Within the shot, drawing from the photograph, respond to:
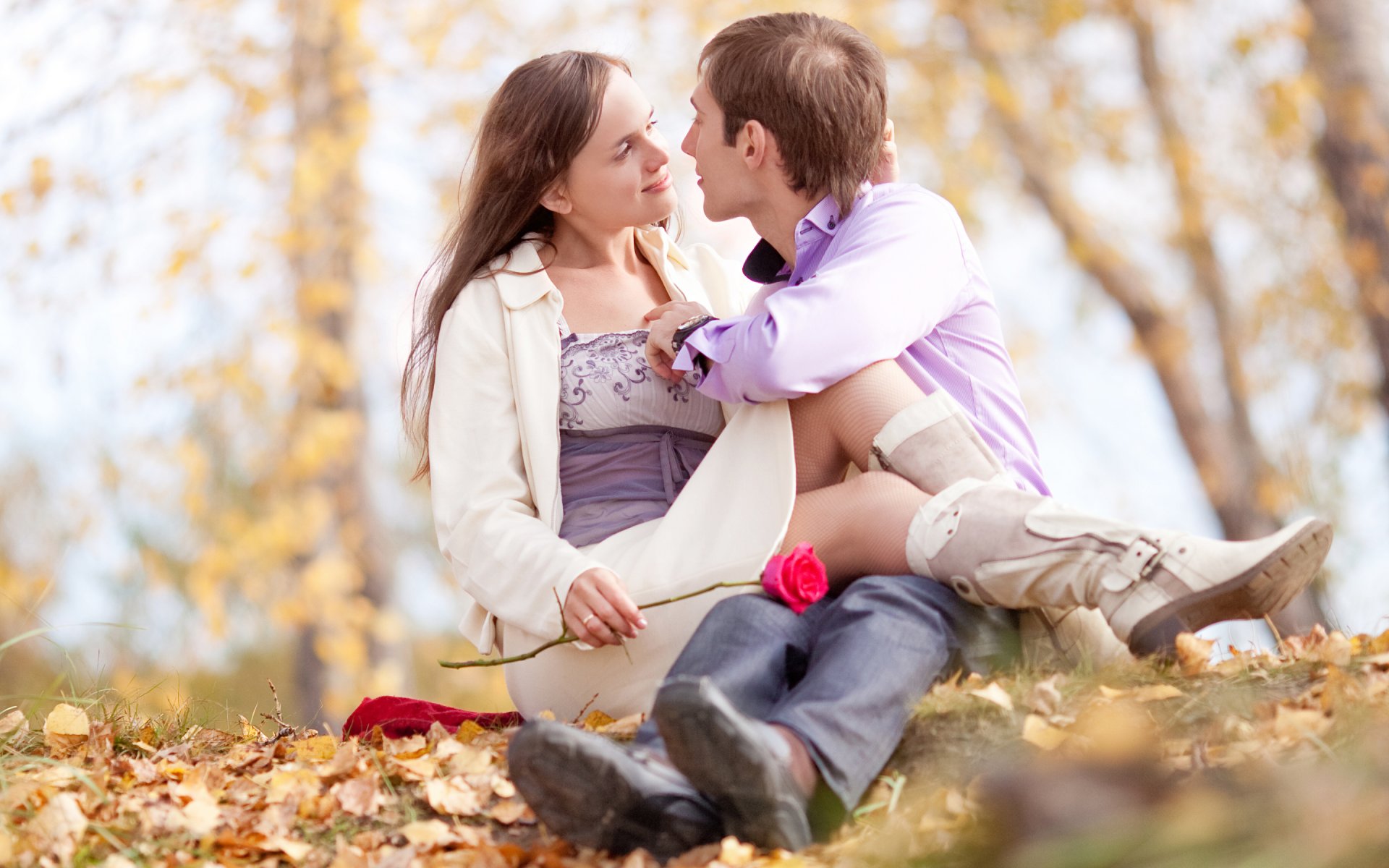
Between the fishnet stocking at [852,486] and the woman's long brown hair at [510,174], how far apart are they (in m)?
0.87

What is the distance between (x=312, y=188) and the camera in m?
5.97

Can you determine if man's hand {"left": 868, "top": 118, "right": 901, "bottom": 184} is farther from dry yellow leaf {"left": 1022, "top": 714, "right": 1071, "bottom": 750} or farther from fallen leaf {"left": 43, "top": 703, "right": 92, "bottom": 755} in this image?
fallen leaf {"left": 43, "top": 703, "right": 92, "bottom": 755}

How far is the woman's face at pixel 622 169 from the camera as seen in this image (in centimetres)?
280

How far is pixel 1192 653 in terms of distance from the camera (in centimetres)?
201

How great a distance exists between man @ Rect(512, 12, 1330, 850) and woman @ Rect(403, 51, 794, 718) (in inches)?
6.8

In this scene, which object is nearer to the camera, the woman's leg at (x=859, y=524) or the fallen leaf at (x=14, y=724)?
the woman's leg at (x=859, y=524)

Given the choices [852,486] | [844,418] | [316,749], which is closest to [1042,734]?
[852,486]

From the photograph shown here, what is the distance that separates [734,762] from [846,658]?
0.34m

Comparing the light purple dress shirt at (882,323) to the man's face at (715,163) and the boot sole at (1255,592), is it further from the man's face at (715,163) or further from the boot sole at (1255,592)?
the boot sole at (1255,592)

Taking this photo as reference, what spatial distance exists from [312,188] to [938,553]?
15.4 feet

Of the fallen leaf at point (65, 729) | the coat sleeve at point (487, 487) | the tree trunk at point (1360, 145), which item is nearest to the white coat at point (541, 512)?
the coat sleeve at point (487, 487)

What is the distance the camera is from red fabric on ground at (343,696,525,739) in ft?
8.73

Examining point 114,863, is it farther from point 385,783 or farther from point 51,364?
point 51,364

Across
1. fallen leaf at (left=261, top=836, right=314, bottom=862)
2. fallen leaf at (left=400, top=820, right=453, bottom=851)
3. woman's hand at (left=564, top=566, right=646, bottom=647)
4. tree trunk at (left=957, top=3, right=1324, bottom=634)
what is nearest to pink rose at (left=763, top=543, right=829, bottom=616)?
woman's hand at (left=564, top=566, right=646, bottom=647)
